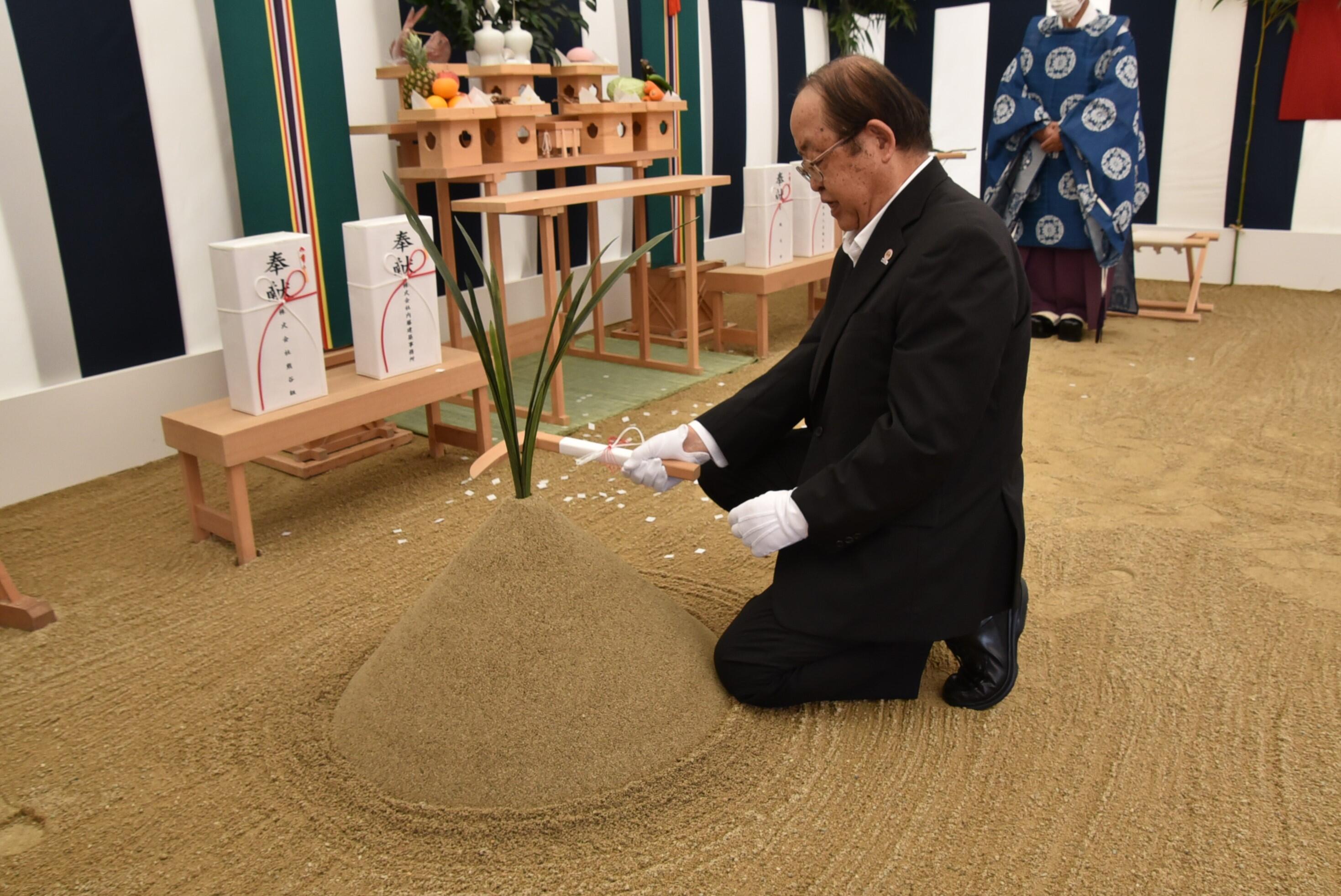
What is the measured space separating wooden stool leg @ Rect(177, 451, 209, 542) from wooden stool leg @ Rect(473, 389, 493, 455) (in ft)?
Result: 2.47

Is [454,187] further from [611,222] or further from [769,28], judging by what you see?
[769,28]

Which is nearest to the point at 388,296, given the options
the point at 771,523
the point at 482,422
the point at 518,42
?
the point at 482,422

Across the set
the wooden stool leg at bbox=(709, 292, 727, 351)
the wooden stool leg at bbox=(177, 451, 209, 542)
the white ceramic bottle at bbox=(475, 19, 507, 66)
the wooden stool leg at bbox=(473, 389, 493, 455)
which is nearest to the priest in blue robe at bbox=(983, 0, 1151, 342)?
the wooden stool leg at bbox=(709, 292, 727, 351)

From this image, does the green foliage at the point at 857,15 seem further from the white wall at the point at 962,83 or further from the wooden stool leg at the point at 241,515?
the wooden stool leg at the point at 241,515

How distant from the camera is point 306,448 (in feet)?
9.74

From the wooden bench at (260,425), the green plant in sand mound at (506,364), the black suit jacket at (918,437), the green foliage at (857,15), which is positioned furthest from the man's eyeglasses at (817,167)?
the green foliage at (857,15)

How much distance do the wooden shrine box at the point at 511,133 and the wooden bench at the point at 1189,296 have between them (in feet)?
8.63

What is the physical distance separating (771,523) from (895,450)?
216 mm

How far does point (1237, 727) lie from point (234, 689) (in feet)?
5.56

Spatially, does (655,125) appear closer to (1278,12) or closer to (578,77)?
(578,77)

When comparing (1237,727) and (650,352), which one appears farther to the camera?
(650,352)

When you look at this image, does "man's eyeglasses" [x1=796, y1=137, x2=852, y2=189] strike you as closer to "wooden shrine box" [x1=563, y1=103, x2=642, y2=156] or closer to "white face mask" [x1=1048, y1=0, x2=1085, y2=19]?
"wooden shrine box" [x1=563, y1=103, x2=642, y2=156]

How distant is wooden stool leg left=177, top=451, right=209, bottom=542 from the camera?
8.04 ft

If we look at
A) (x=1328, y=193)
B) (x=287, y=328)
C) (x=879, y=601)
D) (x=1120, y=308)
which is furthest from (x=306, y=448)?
(x=1328, y=193)
